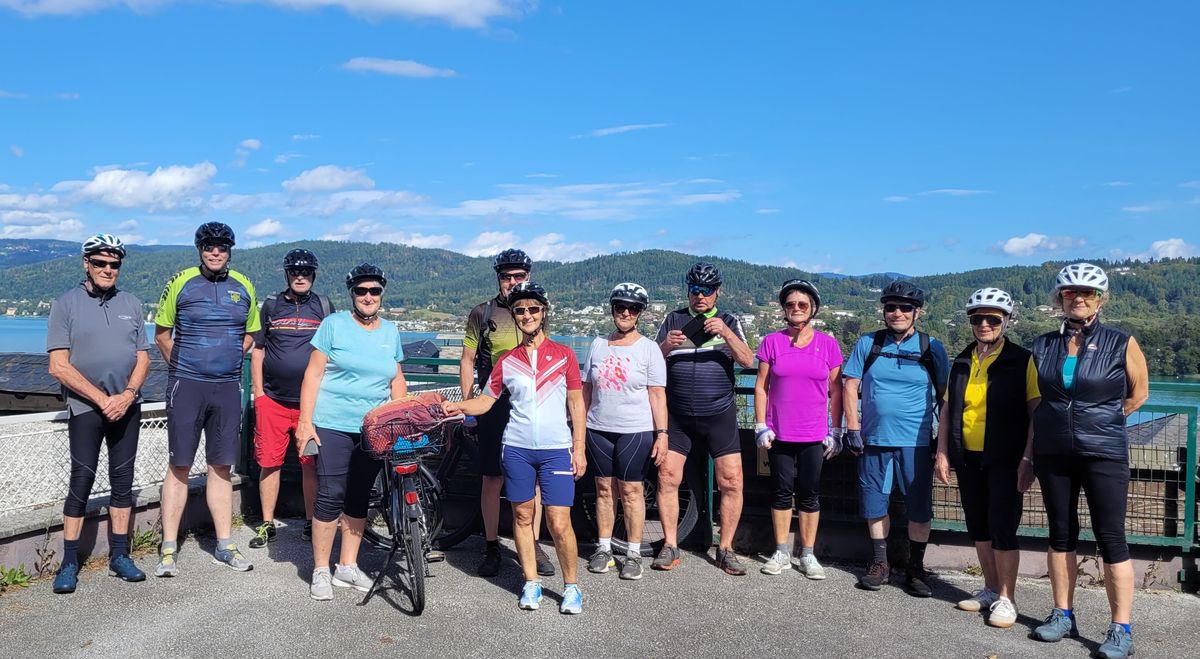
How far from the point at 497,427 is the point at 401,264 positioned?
155259 mm

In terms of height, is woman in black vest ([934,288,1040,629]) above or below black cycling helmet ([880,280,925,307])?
below

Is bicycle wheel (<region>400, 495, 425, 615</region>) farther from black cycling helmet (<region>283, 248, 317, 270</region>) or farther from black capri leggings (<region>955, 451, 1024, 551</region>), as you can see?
black capri leggings (<region>955, 451, 1024, 551</region>)

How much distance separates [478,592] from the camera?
5113mm

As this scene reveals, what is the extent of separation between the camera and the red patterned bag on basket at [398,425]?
462cm

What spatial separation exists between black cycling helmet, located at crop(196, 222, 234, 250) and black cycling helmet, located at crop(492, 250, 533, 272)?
171 centimetres

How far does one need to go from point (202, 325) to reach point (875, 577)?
434 cm

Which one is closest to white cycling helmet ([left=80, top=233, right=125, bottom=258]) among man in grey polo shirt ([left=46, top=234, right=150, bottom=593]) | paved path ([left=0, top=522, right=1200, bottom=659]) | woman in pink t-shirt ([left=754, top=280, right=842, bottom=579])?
man in grey polo shirt ([left=46, top=234, right=150, bottom=593])

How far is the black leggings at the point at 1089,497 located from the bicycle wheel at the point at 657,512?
7.45 ft

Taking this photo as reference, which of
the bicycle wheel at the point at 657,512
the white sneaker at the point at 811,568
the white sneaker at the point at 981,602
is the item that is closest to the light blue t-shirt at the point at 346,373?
the bicycle wheel at the point at 657,512

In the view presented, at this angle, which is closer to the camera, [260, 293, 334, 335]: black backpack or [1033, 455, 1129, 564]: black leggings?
[1033, 455, 1129, 564]: black leggings

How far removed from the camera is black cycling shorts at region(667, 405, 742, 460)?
5520 millimetres

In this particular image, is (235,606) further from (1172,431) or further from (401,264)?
(401,264)

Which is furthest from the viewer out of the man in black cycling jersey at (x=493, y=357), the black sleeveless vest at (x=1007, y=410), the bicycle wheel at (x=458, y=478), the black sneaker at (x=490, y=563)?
the bicycle wheel at (x=458, y=478)

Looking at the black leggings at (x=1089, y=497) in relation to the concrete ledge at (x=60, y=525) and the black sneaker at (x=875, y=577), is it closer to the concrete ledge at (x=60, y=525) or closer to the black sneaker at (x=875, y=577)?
the black sneaker at (x=875, y=577)
